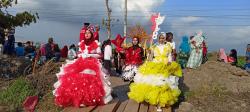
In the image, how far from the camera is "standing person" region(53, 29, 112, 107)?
11031 millimetres

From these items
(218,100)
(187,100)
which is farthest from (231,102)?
(187,100)

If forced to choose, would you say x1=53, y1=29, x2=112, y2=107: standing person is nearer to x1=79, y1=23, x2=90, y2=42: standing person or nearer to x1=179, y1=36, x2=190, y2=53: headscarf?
x1=79, y1=23, x2=90, y2=42: standing person

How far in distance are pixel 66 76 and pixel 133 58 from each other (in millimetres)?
5007

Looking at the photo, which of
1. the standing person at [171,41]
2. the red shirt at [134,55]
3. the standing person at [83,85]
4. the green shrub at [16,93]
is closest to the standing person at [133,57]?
the red shirt at [134,55]

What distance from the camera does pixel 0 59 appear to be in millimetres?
17281

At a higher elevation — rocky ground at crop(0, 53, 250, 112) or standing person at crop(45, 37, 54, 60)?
standing person at crop(45, 37, 54, 60)

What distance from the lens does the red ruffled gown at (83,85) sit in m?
11.0

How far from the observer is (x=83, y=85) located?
11.1 m

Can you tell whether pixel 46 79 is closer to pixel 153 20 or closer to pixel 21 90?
pixel 21 90

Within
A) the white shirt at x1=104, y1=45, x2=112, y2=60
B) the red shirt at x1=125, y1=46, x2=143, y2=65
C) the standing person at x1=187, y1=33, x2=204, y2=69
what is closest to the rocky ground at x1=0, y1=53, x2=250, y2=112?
the red shirt at x1=125, y1=46, x2=143, y2=65

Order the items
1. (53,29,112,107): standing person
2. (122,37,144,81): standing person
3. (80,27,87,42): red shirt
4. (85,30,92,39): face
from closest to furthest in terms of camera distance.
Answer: (53,29,112,107): standing person
(85,30,92,39): face
(80,27,87,42): red shirt
(122,37,144,81): standing person

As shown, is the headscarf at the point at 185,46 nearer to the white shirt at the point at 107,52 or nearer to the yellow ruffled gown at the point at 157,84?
the white shirt at the point at 107,52

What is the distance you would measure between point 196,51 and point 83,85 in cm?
1086

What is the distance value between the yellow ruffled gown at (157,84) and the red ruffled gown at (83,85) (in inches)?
29.7
